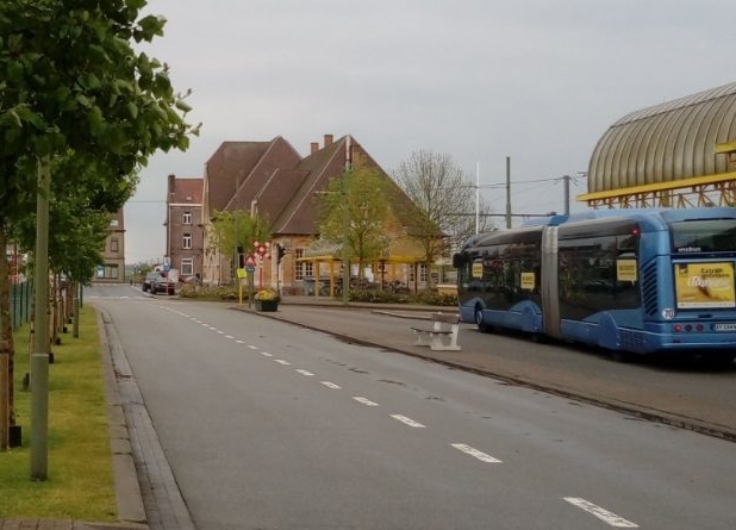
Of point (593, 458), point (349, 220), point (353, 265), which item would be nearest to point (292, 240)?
point (353, 265)

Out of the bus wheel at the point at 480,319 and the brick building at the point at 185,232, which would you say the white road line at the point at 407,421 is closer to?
the bus wheel at the point at 480,319

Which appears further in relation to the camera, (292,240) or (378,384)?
(292,240)

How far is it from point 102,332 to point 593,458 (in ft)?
76.2

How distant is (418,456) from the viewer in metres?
10.4

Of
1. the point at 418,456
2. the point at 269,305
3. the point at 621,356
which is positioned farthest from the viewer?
the point at 269,305

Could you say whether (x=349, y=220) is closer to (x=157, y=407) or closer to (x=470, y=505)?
(x=157, y=407)

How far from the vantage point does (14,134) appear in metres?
5.49

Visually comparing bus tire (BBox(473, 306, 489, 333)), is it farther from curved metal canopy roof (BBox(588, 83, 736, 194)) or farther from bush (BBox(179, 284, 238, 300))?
bush (BBox(179, 284, 238, 300))

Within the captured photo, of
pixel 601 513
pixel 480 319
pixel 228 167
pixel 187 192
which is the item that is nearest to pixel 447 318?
pixel 480 319

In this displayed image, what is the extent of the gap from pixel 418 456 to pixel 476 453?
63 centimetres

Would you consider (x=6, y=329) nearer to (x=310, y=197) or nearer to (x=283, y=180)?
(x=310, y=197)

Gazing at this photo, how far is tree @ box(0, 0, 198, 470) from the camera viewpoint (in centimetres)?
564

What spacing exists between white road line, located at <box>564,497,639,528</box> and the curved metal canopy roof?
32895 millimetres

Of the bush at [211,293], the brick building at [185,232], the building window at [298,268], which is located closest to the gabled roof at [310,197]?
the building window at [298,268]
